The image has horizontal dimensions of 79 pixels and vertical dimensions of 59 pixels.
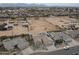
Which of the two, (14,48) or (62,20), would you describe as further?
(62,20)

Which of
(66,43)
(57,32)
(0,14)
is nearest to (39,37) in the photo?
(57,32)

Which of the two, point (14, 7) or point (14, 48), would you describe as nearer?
point (14, 48)

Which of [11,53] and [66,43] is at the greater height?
[66,43]

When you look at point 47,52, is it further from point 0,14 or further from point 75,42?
point 0,14

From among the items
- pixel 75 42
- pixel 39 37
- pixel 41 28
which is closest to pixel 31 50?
pixel 39 37

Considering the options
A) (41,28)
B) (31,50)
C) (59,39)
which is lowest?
(31,50)

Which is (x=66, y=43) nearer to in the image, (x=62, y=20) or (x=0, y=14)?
(x=62, y=20)
